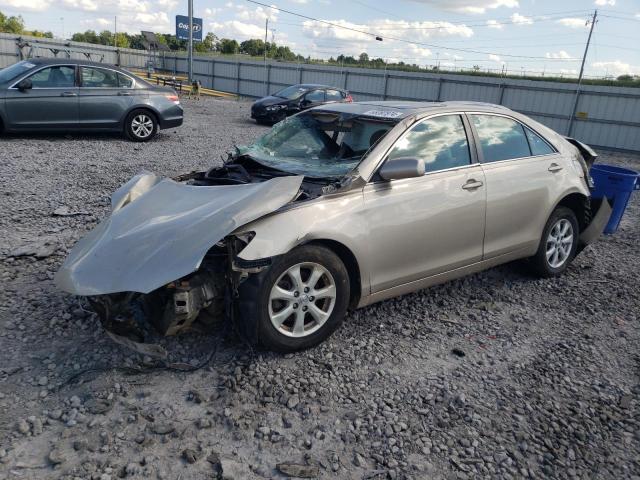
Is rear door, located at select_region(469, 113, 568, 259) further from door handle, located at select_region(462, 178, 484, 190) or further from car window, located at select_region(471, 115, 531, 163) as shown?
door handle, located at select_region(462, 178, 484, 190)

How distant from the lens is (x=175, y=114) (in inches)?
479

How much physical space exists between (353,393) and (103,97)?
9909mm

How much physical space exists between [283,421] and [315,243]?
1.16m

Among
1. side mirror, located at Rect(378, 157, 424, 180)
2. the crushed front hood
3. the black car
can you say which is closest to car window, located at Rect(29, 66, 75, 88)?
the black car

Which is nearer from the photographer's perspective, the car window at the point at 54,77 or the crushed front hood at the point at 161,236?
the crushed front hood at the point at 161,236

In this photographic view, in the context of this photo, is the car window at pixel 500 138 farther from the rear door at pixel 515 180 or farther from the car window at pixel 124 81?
the car window at pixel 124 81

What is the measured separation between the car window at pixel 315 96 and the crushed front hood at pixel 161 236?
14707 mm

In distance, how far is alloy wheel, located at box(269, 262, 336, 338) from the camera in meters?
3.42

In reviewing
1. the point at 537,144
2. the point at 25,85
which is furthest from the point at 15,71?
the point at 537,144

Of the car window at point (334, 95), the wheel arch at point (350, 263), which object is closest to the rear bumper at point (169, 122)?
the car window at point (334, 95)

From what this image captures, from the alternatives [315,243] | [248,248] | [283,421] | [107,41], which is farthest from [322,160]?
[107,41]

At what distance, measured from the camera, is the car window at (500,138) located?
4.57 metres

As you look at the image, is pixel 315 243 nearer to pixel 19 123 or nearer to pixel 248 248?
pixel 248 248

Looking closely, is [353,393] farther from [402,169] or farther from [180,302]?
[402,169]
